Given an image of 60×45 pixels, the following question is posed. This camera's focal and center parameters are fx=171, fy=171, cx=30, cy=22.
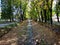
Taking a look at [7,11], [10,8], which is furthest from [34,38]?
[10,8]

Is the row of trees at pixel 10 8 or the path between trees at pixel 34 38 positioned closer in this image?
the path between trees at pixel 34 38

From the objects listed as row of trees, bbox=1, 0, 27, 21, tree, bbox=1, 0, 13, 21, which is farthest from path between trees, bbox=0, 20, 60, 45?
tree, bbox=1, 0, 13, 21

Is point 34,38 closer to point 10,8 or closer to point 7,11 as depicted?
point 7,11

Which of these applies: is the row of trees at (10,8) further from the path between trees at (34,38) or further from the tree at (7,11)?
the path between trees at (34,38)

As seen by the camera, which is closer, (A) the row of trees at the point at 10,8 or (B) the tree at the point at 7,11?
(A) the row of trees at the point at 10,8

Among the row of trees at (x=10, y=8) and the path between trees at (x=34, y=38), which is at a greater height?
the row of trees at (x=10, y=8)

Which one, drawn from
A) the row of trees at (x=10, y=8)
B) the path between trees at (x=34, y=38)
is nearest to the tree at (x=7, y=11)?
the row of trees at (x=10, y=8)

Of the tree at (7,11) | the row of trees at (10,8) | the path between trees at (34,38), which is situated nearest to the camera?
the path between trees at (34,38)

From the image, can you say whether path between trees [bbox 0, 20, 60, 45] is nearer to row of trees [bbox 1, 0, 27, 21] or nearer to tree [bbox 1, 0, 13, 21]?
row of trees [bbox 1, 0, 27, 21]

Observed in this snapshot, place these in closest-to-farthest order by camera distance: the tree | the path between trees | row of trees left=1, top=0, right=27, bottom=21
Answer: the path between trees → row of trees left=1, top=0, right=27, bottom=21 → the tree

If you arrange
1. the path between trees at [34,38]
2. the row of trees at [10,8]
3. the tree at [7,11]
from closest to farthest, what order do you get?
the path between trees at [34,38]
the row of trees at [10,8]
the tree at [7,11]

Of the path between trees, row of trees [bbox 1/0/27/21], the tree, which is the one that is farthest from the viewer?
the tree

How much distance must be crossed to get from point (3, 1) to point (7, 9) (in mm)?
5415

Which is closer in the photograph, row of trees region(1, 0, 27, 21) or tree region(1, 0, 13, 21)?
row of trees region(1, 0, 27, 21)
